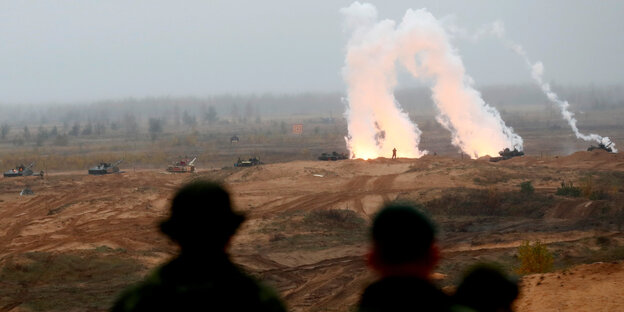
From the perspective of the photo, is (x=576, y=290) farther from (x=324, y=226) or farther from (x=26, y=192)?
(x=26, y=192)

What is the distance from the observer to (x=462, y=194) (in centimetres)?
3691

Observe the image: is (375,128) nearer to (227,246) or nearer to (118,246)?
(118,246)

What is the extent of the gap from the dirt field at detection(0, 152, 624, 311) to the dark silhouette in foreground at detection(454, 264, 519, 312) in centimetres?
603

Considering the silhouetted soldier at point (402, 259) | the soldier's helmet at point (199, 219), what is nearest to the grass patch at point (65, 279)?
the soldier's helmet at point (199, 219)

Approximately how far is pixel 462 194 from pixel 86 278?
63.0 ft

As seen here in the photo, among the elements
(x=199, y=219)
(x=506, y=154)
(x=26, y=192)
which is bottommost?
(x=26, y=192)

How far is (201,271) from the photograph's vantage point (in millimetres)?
3207

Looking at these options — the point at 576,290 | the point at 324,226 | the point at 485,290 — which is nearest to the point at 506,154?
the point at 324,226

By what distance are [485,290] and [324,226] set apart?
27905 mm

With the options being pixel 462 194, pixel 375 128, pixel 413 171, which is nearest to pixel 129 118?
pixel 375 128

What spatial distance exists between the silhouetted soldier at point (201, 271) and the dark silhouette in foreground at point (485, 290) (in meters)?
1.29

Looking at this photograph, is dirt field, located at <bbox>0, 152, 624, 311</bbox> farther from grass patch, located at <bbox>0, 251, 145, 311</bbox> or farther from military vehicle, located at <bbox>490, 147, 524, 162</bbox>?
military vehicle, located at <bbox>490, 147, 524, 162</bbox>

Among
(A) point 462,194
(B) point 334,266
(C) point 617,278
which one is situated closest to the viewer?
(C) point 617,278

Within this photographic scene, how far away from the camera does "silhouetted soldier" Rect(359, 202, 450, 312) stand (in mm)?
3221
